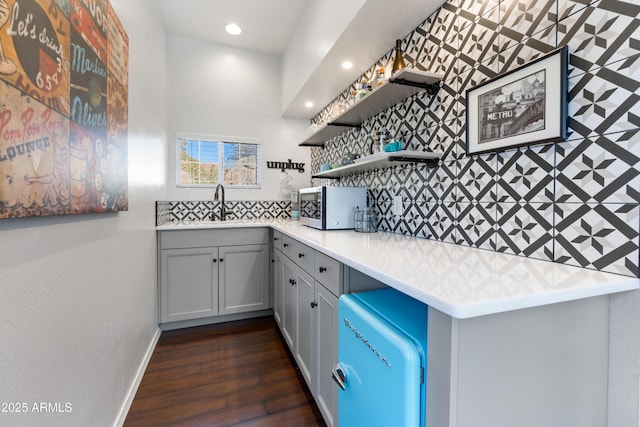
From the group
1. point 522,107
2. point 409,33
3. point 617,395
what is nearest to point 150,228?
point 409,33

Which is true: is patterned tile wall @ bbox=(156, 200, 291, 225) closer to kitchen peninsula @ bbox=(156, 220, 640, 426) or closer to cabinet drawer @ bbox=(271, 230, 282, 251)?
cabinet drawer @ bbox=(271, 230, 282, 251)

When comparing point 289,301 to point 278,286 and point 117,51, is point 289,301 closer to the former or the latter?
point 278,286

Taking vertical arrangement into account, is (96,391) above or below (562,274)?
below

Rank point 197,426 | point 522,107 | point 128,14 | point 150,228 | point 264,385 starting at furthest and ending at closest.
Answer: point 150,228 < point 264,385 < point 128,14 < point 197,426 < point 522,107

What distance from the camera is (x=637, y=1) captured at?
798 mm

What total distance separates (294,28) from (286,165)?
1419mm

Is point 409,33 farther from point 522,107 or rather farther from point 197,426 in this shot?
point 197,426

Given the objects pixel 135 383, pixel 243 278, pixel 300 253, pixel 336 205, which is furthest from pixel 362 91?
pixel 135 383

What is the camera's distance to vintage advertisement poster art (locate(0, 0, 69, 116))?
2.09 feet

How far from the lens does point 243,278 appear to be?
2746 mm

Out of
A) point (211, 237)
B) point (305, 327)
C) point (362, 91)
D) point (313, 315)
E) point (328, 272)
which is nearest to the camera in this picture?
point (328, 272)

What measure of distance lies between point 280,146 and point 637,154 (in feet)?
9.94

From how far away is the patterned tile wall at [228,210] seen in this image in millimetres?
3016

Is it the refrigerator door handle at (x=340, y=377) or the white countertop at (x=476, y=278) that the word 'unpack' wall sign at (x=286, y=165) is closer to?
the white countertop at (x=476, y=278)
